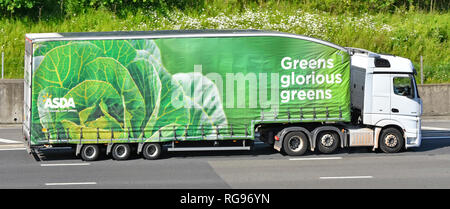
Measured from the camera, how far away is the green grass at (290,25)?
95.2 ft

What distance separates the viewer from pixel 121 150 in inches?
678

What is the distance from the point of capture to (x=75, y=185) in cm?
1430

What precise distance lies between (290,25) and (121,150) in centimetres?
1497

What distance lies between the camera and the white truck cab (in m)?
18.0

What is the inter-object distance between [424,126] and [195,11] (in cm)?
1225

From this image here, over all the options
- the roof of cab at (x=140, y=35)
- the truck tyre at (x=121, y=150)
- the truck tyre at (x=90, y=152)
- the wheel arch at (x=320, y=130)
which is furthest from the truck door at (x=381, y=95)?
the truck tyre at (x=90, y=152)

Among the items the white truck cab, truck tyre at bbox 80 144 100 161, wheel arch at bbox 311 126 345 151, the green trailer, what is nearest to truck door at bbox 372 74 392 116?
the white truck cab

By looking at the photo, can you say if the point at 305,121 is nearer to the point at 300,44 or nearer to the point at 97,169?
the point at 300,44

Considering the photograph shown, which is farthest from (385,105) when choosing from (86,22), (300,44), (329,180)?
(86,22)

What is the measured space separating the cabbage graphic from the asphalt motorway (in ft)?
3.05

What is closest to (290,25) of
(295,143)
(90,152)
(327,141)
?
(327,141)

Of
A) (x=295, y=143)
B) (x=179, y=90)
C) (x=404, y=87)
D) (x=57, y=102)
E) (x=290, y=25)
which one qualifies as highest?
(x=290, y=25)

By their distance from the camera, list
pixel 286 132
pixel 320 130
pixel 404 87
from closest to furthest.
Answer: pixel 286 132
pixel 320 130
pixel 404 87

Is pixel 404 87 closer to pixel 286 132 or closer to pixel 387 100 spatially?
pixel 387 100
